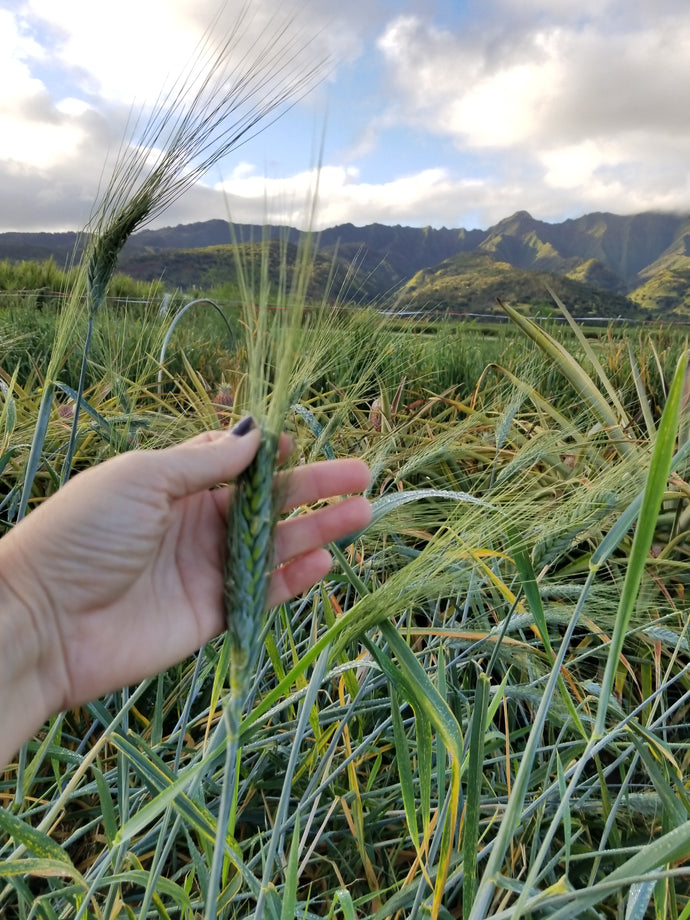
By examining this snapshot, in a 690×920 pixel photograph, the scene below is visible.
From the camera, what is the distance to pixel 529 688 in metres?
0.87

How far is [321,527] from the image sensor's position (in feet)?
2.42

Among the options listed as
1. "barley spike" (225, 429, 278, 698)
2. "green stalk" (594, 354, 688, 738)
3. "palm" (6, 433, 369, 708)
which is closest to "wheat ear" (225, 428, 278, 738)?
"barley spike" (225, 429, 278, 698)

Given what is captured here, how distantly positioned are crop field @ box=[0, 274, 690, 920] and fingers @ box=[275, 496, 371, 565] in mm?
25

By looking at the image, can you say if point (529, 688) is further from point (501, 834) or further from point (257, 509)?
point (257, 509)

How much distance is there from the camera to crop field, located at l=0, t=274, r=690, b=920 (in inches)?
23.0

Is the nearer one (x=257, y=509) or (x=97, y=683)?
(x=257, y=509)

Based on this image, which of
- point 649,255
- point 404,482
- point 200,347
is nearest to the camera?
point 404,482

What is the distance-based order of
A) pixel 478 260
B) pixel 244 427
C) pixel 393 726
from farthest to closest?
pixel 478 260 → pixel 393 726 → pixel 244 427

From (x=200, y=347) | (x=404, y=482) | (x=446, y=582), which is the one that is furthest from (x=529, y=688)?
(x=200, y=347)

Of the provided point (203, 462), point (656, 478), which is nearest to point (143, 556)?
point (203, 462)

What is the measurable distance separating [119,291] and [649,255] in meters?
157

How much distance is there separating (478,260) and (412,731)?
54.8m

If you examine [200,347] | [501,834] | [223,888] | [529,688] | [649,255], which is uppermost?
[649,255]

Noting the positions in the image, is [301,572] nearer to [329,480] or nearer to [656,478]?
[329,480]
